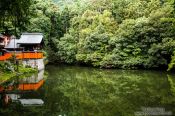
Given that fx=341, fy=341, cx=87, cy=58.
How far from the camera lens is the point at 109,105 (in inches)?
709

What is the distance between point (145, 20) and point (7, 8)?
126ft

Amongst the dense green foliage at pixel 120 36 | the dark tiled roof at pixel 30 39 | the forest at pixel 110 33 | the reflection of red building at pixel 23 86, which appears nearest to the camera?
the reflection of red building at pixel 23 86

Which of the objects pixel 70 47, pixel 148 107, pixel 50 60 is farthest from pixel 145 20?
pixel 148 107

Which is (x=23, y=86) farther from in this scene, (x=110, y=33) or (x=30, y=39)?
(x=110, y=33)

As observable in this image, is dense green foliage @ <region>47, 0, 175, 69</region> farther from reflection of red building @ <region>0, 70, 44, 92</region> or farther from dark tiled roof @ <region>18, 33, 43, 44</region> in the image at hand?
reflection of red building @ <region>0, 70, 44, 92</region>

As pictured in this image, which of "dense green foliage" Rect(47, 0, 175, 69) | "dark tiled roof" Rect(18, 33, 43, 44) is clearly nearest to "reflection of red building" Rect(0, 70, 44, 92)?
"dark tiled roof" Rect(18, 33, 43, 44)

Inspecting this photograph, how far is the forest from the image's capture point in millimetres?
52281

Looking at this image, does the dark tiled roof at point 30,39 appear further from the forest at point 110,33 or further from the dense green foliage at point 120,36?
the dense green foliage at point 120,36

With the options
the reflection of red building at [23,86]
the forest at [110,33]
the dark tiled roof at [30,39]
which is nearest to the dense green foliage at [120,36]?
the forest at [110,33]

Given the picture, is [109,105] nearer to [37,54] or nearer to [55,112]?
[55,112]

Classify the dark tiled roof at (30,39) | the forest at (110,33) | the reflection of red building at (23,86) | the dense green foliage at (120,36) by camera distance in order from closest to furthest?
the reflection of red building at (23,86) < the dark tiled roof at (30,39) < the dense green foliage at (120,36) < the forest at (110,33)

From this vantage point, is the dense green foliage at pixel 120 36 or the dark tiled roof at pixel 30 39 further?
the dense green foliage at pixel 120 36

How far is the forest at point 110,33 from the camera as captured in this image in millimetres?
52281

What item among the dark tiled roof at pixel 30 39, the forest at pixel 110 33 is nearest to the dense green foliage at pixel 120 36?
the forest at pixel 110 33
